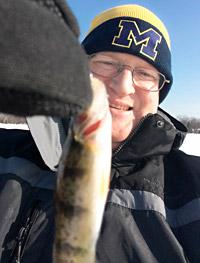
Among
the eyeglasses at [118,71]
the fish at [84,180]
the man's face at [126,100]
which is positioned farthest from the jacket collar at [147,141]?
the fish at [84,180]

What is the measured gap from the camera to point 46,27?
108cm

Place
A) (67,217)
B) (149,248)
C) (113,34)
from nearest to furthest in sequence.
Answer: (67,217) → (149,248) → (113,34)

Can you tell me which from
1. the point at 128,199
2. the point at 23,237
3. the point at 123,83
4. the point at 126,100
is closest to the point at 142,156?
the point at 128,199

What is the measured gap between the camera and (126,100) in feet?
A: 8.75

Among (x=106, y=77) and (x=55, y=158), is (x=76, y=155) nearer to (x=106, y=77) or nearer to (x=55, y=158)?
(x=55, y=158)

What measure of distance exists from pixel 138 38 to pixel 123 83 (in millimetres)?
720

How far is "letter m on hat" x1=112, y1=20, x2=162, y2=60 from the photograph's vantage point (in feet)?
9.37

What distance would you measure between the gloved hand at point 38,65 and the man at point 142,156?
1.48 meters

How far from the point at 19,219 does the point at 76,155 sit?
1493mm

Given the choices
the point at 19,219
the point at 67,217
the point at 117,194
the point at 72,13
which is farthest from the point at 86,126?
the point at 19,219

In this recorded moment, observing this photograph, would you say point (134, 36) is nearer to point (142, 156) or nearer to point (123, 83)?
point (123, 83)

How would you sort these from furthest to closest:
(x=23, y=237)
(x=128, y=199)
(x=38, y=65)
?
(x=128, y=199) < (x=23, y=237) < (x=38, y=65)

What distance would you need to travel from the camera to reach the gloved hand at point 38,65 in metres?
1.00

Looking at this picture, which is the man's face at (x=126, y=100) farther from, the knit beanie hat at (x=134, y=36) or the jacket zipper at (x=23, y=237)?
the jacket zipper at (x=23, y=237)
